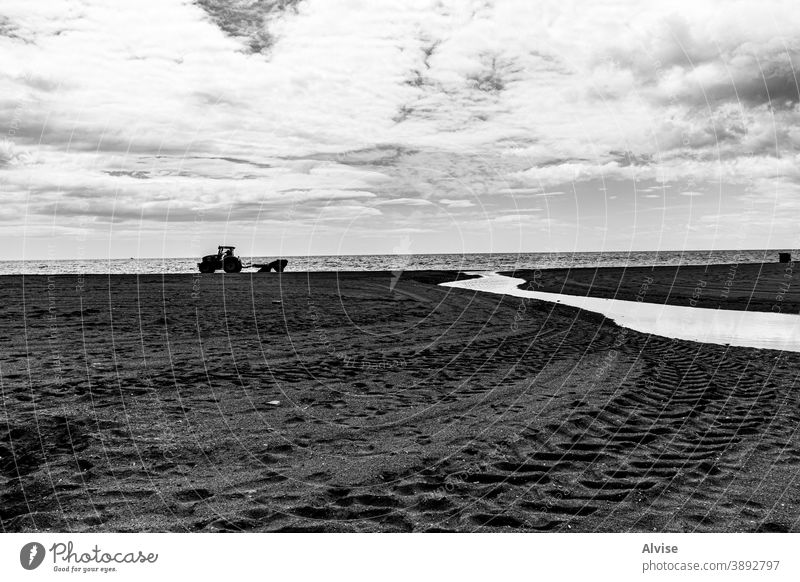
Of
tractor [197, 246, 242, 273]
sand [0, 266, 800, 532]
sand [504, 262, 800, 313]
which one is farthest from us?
tractor [197, 246, 242, 273]

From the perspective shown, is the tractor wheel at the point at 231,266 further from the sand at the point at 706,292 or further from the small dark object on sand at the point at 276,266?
the sand at the point at 706,292

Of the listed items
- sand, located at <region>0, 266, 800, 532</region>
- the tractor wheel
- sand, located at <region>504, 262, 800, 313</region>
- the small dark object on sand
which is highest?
sand, located at <region>0, 266, 800, 532</region>

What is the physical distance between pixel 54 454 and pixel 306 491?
14.1 ft

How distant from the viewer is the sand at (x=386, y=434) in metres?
6.85

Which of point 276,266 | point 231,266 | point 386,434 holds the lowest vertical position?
point 276,266

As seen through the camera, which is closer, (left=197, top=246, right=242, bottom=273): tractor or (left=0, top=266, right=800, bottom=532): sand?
(left=0, top=266, right=800, bottom=532): sand

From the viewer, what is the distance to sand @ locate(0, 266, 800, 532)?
22.5 feet

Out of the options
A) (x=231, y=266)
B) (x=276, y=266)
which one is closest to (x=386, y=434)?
(x=231, y=266)

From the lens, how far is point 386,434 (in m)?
9.70

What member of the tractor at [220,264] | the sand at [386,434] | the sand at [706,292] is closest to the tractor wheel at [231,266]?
the tractor at [220,264]

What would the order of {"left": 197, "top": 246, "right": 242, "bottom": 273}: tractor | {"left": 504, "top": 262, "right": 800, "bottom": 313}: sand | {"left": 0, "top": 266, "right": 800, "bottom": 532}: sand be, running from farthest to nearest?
{"left": 197, "top": 246, "right": 242, "bottom": 273}: tractor
{"left": 504, "top": 262, "right": 800, "bottom": 313}: sand
{"left": 0, "top": 266, "right": 800, "bottom": 532}: sand

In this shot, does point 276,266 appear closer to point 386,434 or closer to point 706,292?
point 706,292

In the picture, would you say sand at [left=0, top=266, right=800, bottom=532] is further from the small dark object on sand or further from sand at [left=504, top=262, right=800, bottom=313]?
the small dark object on sand

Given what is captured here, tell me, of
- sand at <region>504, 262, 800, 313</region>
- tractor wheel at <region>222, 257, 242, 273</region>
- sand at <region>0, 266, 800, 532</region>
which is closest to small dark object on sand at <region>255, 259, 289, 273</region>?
tractor wheel at <region>222, 257, 242, 273</region>
